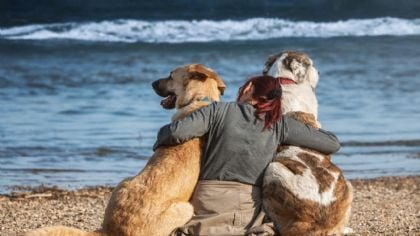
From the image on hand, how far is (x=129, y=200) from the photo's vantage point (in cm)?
698

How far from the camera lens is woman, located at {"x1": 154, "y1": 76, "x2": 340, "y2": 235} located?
7211 mm

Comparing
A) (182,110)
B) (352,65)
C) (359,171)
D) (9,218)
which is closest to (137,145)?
(359,171)

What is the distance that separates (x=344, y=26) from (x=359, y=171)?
28.4 metres

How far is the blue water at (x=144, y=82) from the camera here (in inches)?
576

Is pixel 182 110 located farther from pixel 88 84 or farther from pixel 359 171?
pixel 88 84

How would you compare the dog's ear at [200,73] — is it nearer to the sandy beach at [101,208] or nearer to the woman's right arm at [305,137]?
the woman's right arm at [305,137]

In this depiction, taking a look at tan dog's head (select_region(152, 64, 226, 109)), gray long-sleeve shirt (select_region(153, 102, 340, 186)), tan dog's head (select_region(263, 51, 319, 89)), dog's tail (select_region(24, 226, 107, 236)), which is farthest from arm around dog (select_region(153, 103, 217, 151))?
tan dog's head (select_region(263, 51, 319, 89))

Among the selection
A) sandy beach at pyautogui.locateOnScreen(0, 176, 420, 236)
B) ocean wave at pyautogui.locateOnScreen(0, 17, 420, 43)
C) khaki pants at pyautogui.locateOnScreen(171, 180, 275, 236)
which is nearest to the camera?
khaki pants at pyautogui.locateOnScreen(171, 180, 275, 236)

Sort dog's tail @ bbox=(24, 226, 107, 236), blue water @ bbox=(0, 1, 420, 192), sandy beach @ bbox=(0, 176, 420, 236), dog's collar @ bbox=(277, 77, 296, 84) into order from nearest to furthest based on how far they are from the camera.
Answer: dog's tail @ bbox=(24, 226, 107, 236) < dog's collar @ bbox=(277, 77, 296, 84) < sandy beach @ bbox=(0, 176, 420, 236) < blue water @ bbox=(0, 1, 420, 192)

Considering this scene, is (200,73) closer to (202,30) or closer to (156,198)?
(156,198)

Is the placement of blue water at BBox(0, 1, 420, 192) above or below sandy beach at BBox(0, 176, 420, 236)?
below

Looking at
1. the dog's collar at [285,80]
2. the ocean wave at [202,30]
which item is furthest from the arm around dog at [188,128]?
the ocean wave at [202,30]

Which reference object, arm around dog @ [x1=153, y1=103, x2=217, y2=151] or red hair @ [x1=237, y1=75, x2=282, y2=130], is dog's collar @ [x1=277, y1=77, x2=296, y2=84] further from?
arm around dog @ [x1=153, y1=103, x2=217, y2=151]

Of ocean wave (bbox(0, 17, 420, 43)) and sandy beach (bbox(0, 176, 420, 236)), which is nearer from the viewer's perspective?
sandy beach (bbox(0, 176, 420, 236))
